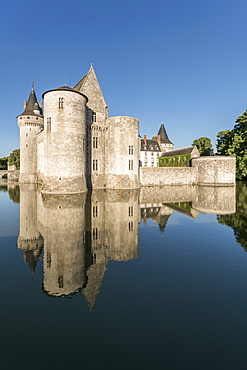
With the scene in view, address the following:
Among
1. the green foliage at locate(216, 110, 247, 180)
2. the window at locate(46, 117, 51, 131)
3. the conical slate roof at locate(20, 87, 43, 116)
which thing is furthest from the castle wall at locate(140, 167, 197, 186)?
the conical slate roof at locate(20, 87, 43, 116)

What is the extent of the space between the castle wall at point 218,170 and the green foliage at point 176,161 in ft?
19.0

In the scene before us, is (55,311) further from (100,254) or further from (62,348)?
(100,254)

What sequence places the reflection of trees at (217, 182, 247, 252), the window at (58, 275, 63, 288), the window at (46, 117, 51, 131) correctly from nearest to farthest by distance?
1. the window at (58, 275, 63, 288)
2. the reflection of trees at (217, 182, 247, 252)
3. the window at (46, 117, 51, 131)

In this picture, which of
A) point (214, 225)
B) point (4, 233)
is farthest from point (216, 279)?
point (4, 233)

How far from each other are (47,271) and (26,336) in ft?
8.92

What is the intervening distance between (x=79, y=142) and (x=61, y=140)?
7.33 ft

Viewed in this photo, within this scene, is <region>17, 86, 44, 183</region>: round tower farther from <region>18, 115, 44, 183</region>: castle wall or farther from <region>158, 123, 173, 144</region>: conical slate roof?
<region>158, 123, 173, 144</region>: conical slate roof

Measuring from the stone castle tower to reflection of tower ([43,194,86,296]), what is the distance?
12996mm

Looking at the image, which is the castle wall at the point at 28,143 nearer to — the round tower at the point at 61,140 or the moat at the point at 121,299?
the round tower at the point at 61,140

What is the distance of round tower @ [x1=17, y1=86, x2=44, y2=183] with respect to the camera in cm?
4438

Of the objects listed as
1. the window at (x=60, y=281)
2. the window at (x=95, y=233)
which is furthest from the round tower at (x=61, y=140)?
the window at (x=60, y=281)

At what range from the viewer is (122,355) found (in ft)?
11.8

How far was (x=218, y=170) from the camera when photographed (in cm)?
4038

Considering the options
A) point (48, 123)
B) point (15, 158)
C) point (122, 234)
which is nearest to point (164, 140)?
point (15, 158)
